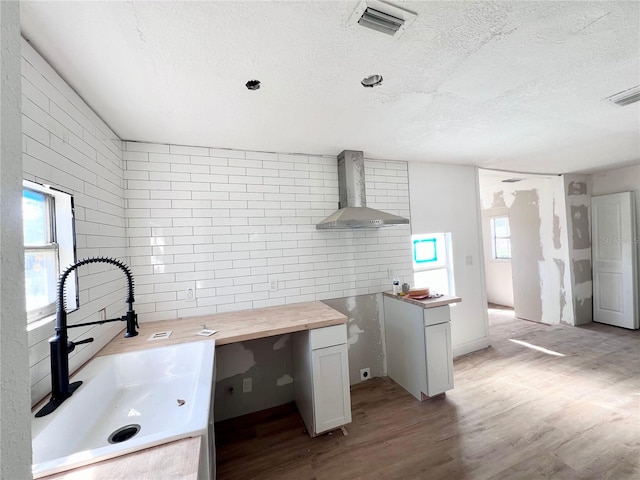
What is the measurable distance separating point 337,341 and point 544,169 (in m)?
4.19

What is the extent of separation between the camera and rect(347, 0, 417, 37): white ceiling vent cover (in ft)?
3.38

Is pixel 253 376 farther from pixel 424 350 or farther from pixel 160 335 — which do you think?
pixel 424 350

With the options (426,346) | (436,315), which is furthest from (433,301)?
(426,346)

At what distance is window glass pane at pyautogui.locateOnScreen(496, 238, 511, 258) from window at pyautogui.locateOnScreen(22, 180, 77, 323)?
689cm

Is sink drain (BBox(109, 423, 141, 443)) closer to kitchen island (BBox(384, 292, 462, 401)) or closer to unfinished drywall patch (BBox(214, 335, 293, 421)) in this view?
unfinished drywall patch (BBox(214, 335, 293, 421))

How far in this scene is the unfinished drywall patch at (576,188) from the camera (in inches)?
167

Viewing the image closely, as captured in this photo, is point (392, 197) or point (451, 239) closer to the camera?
point (392, 197)

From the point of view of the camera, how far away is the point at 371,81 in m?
1.54

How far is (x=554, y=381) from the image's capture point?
2.69 metres

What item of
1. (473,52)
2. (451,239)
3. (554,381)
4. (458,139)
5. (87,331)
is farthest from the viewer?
(451,239)

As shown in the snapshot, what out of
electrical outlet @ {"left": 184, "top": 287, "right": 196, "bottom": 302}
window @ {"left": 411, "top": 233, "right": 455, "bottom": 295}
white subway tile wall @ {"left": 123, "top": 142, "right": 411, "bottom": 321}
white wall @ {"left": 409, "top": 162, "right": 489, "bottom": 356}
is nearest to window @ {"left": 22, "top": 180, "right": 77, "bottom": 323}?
white subway tile wall @ {"left": 123, "top": 142, "right": 411, "bottom": 321}

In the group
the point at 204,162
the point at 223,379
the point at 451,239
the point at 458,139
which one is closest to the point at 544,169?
the point at 451,239

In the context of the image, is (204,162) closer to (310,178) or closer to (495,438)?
(310,178)

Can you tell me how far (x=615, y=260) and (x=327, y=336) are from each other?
16.7 ft
